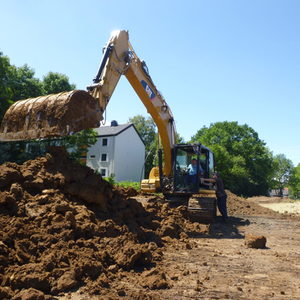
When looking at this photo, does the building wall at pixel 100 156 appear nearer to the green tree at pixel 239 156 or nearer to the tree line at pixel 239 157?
the tree line at pixel 239 157

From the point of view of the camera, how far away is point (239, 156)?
141 ft

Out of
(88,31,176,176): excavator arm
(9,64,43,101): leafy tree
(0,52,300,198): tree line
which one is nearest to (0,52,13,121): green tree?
(0,52,300,198): tree line

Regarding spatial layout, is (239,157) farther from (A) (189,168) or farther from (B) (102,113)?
(B) (102,113)

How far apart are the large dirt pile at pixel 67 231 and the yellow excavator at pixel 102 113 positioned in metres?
0.90

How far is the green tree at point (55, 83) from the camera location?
25.0 metres

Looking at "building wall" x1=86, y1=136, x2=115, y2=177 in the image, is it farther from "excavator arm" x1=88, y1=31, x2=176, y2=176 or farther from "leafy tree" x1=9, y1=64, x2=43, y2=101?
"excavator arm" x1=88, y1=31, x2=176, y2=176

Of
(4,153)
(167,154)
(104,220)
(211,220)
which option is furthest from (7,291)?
(4,153)

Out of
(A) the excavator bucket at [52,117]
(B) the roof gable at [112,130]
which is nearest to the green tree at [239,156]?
(B) the roof gable at [112,130]

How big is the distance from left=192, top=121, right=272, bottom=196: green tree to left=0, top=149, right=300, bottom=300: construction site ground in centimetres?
3221

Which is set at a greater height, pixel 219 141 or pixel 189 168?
pixel 219 141

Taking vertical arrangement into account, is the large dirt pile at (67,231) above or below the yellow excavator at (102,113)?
below

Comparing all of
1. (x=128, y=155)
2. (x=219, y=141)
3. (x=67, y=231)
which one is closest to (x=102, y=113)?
(x=67, y=231)

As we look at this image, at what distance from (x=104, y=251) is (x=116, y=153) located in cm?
3326

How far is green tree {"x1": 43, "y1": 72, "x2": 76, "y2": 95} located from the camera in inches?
986
